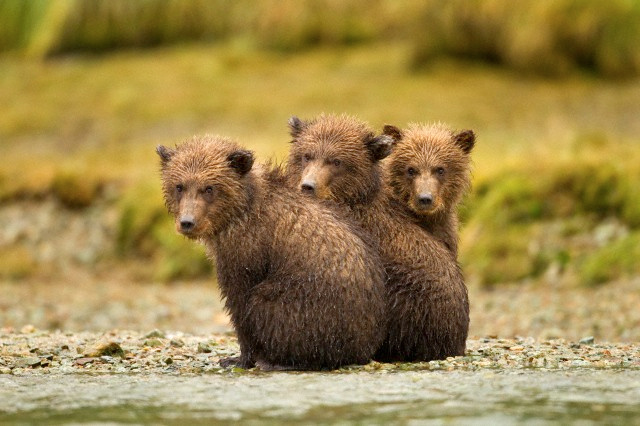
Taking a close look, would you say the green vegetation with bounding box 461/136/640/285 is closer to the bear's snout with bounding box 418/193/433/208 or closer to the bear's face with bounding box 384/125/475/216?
the bear's face with bounding box 384/125/475/216

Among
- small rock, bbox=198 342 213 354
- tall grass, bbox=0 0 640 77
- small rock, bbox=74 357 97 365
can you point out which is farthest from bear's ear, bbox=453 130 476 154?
tall grass, bbox=0 0 640 77

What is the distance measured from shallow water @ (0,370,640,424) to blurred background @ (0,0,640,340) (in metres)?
4.80

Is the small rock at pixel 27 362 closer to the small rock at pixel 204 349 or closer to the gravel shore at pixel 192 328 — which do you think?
the gravel shore at pixel 192 328

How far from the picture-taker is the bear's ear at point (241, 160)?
10055 millimetres

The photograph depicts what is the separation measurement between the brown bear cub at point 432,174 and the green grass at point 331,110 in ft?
20.1

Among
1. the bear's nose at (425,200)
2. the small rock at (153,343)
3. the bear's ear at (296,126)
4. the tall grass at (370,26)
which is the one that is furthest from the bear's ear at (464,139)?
the tall grass at (370,26)

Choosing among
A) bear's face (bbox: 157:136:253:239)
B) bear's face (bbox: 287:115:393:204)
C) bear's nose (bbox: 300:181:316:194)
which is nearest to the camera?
bear's face (bbox: 157:136:253:239)

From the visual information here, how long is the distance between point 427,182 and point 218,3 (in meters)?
20.7

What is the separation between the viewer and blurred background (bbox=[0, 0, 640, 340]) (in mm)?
17438

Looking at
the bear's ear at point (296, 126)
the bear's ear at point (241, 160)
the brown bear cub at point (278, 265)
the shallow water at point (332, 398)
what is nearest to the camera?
the shallow water at point (332, 398)

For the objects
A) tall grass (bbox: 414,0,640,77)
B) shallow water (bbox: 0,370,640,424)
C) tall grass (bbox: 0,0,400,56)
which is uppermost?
tall grass (bbox: 0,0,400,56)

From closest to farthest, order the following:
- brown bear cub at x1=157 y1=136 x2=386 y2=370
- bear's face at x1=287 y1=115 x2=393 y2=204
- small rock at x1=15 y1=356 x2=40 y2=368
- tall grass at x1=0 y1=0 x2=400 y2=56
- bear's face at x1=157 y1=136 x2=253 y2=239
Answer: brown bear cub at x1=157 y1=136 x2=386 y2=370
bear's face at x1=157 y1=136 x2=253 y2=239
small rock at x1=15 y1=356 x2=40 y2=368
bear's face at x1=287 y1=115 x2=393 y2=204
tall grass at x1=0 y1=0 x2=400 y2=56

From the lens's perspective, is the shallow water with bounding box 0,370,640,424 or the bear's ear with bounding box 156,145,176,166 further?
the bear's ear with bounding box 156,145,176,166

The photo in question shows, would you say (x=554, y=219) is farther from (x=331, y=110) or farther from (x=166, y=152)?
(x=166, y=152)
